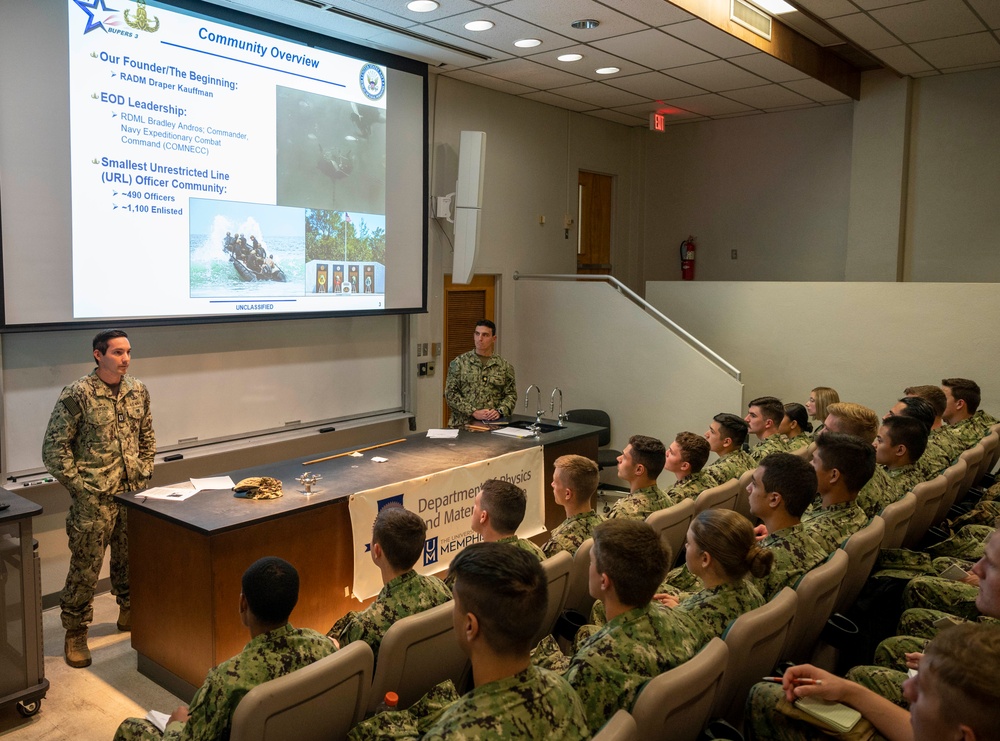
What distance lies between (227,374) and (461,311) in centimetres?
256

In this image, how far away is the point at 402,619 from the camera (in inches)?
91.0

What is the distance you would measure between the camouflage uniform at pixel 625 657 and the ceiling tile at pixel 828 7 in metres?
4.98

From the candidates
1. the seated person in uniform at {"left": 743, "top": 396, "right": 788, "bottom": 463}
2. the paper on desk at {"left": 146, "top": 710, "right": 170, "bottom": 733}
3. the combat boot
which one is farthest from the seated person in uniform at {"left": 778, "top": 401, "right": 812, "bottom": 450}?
the combat boot

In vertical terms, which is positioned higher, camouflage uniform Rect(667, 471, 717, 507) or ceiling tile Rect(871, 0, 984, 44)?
ceiling tile Rect(871, 0, 984, 44)

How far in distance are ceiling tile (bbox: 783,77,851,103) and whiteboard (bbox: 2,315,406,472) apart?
165 inches

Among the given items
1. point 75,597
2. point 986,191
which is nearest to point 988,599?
point 75,597

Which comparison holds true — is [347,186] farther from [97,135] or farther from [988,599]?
[988,599]

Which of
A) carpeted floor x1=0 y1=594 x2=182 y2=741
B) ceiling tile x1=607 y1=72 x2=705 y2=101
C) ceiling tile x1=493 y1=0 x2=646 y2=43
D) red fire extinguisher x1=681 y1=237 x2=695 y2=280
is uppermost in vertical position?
ceiling tile x1=607 y1=72 x2=705 y2=101

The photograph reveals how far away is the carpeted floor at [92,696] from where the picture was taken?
3.17 metres

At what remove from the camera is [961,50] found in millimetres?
6660

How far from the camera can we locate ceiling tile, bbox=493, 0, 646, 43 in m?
5.01

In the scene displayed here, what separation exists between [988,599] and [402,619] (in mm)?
1623

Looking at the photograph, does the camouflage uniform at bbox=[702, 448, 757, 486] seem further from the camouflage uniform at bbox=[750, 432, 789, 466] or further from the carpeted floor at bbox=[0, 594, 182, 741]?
the carpeted floor at bbox=[0, 594, 182, 741]

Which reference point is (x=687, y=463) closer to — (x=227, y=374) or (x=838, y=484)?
(x=838, y=484)
